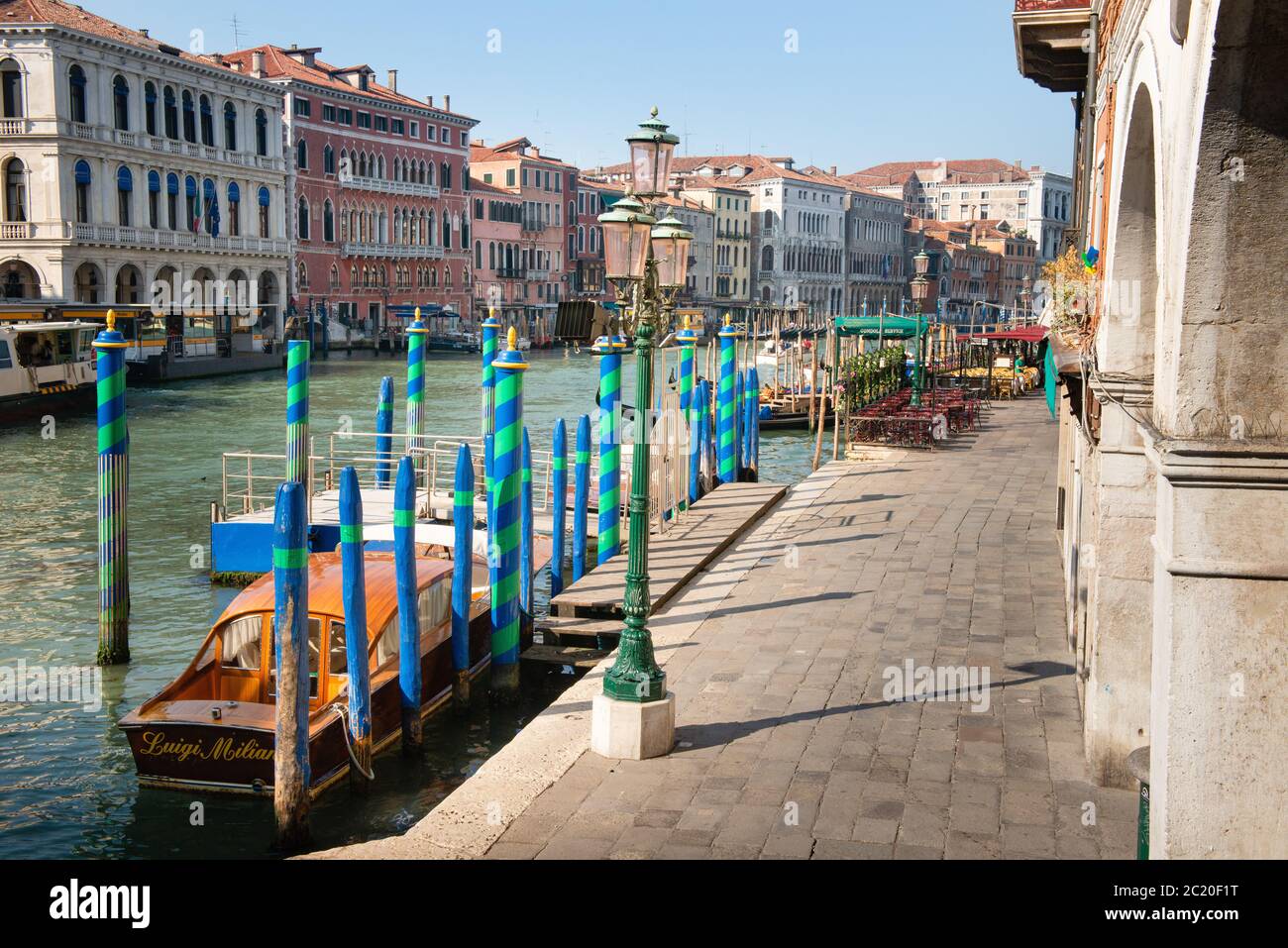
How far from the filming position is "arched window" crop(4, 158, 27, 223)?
111ft

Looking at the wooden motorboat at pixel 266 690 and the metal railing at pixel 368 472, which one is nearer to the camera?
the wooden motorboat at pixel 266 690

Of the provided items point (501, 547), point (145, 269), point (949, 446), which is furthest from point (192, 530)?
point (145, 269)

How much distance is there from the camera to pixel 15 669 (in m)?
9.94

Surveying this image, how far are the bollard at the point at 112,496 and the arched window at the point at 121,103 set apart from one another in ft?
95.6

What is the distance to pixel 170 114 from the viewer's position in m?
38.5

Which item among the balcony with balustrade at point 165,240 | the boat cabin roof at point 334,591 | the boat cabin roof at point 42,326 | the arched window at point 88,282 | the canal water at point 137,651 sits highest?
the balcony with balustrade at point 165,240

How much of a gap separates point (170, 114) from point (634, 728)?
36969 mm

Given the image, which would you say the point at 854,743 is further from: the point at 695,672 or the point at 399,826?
the point at 399,826

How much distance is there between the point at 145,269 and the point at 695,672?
112ft

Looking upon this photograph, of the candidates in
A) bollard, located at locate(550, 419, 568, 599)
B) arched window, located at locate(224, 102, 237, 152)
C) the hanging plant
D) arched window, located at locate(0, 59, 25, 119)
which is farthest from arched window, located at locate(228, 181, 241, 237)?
the hanging plant

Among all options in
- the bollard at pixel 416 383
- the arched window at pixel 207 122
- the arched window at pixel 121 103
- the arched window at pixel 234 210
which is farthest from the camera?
the arched window at pixel 234 210

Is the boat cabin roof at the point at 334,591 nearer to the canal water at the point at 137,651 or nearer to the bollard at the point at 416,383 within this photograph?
the canal water at the point at 137,651

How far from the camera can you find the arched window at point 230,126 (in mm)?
41406

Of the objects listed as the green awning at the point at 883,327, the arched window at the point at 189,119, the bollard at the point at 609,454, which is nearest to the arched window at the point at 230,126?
the arched window at the point at 189,119
